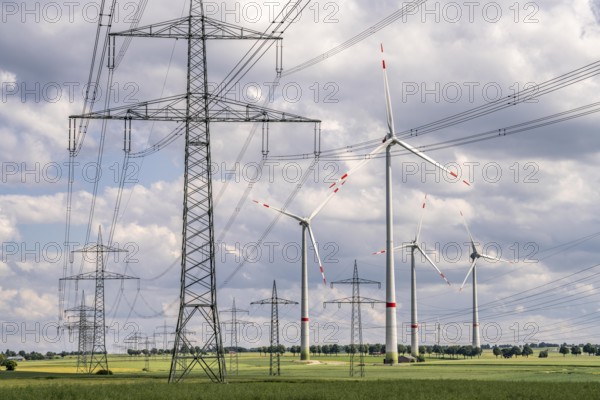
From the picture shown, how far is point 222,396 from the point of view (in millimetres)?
70125

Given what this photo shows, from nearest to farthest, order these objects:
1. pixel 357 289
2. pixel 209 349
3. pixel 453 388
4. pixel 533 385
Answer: pixel 209 349 < pixel 453 388 < pixel 533 385 < pixel 357 289

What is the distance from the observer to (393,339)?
155 m

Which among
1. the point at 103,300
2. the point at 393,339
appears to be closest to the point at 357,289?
the point at 393,339

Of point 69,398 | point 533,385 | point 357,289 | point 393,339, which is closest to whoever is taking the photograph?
point 69,398

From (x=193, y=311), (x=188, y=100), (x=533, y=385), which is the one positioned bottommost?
(x=533, y=385)

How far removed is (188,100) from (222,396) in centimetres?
2730

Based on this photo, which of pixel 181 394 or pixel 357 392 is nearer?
pixel 181 394

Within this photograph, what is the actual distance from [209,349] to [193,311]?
182 inches

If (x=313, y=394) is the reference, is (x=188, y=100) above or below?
above

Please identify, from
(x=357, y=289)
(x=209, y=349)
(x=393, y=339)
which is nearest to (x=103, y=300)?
(x=357, y=289)

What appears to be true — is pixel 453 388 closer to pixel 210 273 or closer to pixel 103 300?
pixel 210 273

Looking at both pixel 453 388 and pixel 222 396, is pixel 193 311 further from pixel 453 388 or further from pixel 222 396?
pixel 453 388

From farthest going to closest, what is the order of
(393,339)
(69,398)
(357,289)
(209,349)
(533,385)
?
(393,339) < (357,289) < (533,385) < (209,349) < (69,398)

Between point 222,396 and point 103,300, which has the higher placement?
point 103,300
